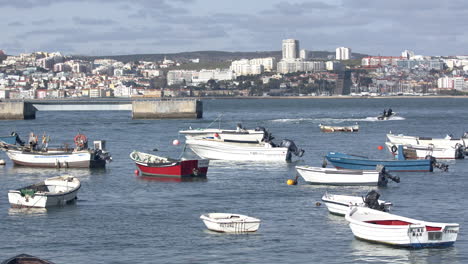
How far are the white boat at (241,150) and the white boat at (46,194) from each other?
50.1 ft

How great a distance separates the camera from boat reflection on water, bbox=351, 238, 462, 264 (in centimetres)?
2230

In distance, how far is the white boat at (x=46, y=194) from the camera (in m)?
29.5

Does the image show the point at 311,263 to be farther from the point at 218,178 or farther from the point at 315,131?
the point at 315,131

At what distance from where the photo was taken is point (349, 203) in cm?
2712

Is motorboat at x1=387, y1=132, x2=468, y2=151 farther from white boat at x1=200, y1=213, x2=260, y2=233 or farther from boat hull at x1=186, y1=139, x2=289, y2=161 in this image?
white boat at x1=200, y1=213, x2=260, y2=233

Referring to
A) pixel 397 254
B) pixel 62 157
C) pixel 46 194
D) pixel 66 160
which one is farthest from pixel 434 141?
pixel 397 254

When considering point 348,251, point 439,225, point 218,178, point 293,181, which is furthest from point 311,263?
point 218,178

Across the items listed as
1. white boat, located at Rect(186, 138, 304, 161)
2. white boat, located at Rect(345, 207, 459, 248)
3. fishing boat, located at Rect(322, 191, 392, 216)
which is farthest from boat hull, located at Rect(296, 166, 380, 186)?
white boat, located at Rect(345, 207, 459, 248)

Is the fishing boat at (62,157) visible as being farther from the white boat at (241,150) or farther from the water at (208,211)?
the white boat at (241,150)

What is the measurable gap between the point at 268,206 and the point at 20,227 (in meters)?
8.22

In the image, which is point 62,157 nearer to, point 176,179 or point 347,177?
point 176,179

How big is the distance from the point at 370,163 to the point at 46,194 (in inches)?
581

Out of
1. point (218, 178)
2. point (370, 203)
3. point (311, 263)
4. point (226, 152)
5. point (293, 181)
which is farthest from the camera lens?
point (226, 152)

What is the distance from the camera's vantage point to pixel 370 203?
84.5 feet
